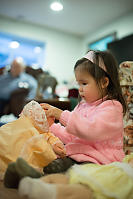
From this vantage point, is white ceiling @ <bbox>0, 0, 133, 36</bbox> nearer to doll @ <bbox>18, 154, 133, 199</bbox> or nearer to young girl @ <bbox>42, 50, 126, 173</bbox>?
young girl @ <bbox>42, 50, 126, 173</bbox>

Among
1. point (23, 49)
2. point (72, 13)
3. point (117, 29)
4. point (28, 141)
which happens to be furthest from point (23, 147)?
point (23, 49)

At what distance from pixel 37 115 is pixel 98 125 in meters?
0.19

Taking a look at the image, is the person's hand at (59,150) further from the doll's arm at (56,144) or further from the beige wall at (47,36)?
the beige wall at (47,36)

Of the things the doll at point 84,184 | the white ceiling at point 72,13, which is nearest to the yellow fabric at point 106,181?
the doll at point 84,184

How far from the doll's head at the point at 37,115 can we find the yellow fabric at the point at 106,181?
179 mm

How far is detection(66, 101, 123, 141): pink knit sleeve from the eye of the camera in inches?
20.6

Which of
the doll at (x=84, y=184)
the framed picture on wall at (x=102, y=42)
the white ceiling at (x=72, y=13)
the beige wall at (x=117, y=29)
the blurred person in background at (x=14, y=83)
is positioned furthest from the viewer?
the beige wall at (x=117, y=29)

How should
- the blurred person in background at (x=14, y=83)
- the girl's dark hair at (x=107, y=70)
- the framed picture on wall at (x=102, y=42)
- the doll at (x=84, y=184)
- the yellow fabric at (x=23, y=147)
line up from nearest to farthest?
the doll at (x=84, y=184), the yellow fabric at (x=23, y=147), the girl's dark hair at (x=107, y=70), the blurred person in background at (x=14, y=83), the framed picture on wall at (x=102, y=42)

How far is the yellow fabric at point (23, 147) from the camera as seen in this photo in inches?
19.8

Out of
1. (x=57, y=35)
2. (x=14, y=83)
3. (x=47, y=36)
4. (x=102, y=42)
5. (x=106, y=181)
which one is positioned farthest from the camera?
(x=47, y=36)

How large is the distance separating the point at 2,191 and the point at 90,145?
285mm

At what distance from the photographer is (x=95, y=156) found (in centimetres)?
58

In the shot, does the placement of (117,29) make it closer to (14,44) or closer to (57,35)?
(57,35)

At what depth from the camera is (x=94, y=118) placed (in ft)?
1.81
